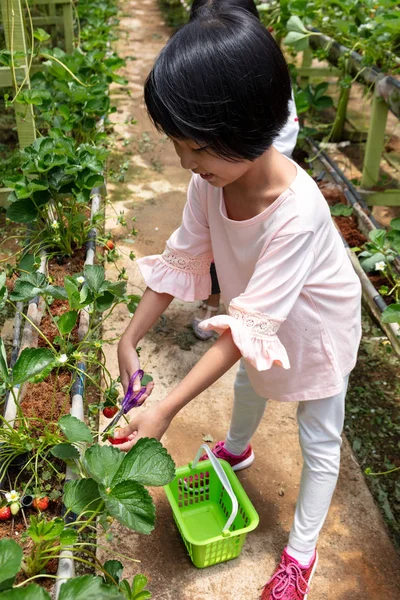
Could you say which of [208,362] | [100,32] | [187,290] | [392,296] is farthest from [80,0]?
[208,362]

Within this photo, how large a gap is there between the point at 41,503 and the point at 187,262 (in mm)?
650

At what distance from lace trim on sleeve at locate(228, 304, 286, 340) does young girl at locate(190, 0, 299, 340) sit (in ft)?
0.92

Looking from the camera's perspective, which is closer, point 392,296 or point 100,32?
point 392,296

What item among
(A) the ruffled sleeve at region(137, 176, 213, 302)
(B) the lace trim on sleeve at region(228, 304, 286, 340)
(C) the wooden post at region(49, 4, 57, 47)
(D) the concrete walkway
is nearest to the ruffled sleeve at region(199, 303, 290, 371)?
(B) the lace trim on sleeve at region(228, 304, 286, 340)

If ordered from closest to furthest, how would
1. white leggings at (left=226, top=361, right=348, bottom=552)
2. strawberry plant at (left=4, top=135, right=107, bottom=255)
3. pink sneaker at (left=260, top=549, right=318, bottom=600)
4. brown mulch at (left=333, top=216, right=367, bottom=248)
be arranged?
white leggings at (left=226, top=361, right=348, bottom=552) < pink sneaker at (left=260, top=549, right=318, bottom=600) < strawberry plant at (left=4, top=135, right=107, bottom=255) < brown mulch at (left=333, top=216, right=367, bottom=248)

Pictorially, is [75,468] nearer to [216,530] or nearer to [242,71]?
[216,530]

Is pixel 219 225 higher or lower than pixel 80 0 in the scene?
higher

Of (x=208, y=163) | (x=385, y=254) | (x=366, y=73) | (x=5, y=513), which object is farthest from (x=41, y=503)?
(x=366, y=73)

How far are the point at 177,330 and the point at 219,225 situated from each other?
132cm

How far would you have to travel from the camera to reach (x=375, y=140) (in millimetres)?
3164

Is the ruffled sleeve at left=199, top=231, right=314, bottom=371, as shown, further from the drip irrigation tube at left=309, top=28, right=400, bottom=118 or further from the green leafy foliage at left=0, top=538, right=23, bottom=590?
the drip irrigation tube at left=309, top=28, right=400, bottom=118

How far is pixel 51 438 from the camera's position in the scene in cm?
152

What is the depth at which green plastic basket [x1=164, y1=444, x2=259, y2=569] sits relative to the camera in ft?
5.46

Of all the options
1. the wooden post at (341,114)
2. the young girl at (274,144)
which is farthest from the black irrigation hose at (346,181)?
the young girl at (274,144)
